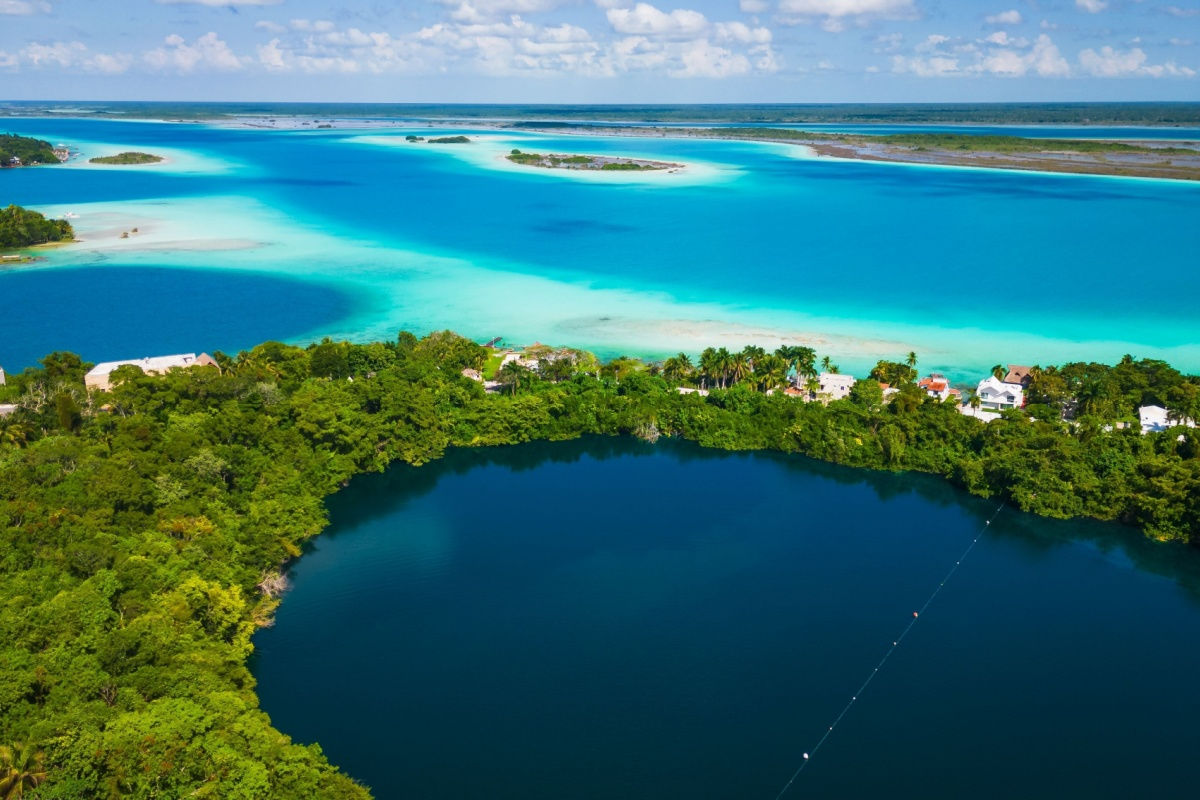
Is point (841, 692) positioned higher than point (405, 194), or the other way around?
point (405, 194)

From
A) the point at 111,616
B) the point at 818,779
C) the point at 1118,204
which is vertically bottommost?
the point at 818,779

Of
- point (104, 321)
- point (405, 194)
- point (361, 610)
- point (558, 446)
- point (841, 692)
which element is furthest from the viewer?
point (405, 194)

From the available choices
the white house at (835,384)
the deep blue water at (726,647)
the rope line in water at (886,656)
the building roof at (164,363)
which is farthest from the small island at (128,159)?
the rope line in water at (886,656)

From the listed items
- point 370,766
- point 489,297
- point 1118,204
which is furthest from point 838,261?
point 370,766

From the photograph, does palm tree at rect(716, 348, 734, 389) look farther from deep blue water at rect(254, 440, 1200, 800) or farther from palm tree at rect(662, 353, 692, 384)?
deep blue water at rect(254, 440, 1200, 800)

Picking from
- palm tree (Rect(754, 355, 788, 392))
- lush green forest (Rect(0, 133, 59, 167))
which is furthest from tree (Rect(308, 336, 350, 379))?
lush green forest (Rect(0, 133, 59, 167))

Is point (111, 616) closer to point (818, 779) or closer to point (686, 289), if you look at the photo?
point (818, 779)
